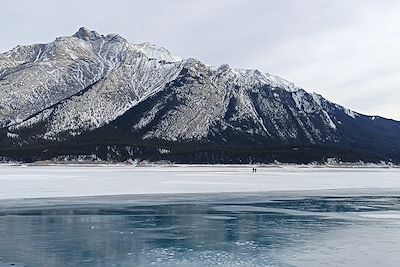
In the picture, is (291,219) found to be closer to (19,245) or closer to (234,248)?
(234,248)

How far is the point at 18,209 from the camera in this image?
31078 millimetres

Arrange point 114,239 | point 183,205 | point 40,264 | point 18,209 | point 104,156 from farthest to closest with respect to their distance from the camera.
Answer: point 104,156, point 183,205, point 18,209, point 114,239, point 40,264

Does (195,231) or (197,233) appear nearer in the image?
(197,233)

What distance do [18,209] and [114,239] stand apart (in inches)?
475

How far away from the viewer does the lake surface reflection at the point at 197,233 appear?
57.0 feet

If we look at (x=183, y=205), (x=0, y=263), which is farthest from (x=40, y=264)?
(x=183, y=205)

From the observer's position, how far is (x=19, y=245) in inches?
765

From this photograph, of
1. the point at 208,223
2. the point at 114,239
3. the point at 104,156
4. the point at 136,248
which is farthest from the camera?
the point at 104,156

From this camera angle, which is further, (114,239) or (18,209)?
(18,209)

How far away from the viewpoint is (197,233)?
22984mm

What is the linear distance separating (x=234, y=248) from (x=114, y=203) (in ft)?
58.5

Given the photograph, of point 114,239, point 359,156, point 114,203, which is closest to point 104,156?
point 359,156

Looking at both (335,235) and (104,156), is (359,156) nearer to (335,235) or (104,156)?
(104,156)

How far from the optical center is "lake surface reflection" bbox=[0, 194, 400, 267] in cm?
1738
